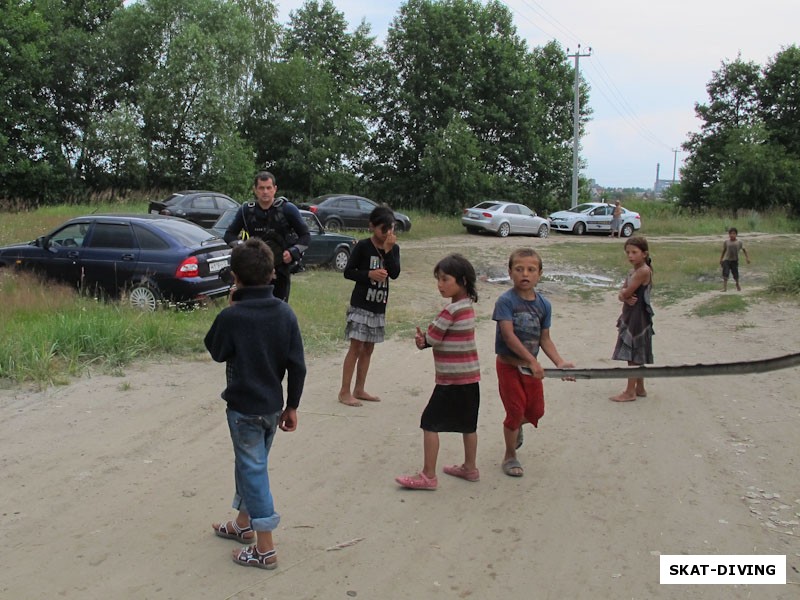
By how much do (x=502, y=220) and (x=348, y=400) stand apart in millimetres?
24354

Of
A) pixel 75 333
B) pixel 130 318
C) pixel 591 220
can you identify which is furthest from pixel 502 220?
pixel 75 333

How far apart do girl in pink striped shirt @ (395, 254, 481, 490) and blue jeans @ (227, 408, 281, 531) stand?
1.25 m

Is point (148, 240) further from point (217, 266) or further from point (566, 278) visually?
point (566, 278)

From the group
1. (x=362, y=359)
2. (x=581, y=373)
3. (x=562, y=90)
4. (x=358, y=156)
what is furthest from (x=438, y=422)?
(x=562, y=90)

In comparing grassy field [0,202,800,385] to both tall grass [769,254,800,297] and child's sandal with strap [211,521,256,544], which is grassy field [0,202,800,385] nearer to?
tall grass [769,254,800,297]

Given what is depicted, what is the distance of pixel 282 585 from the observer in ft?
11.4

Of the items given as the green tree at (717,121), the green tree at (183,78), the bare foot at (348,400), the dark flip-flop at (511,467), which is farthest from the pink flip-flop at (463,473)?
the green tree at (717,121)

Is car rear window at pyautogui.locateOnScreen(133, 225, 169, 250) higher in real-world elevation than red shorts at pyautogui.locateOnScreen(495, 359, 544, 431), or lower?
higher

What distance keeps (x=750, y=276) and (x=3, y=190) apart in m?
30.5

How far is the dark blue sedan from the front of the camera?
33.4 feet

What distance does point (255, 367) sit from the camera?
357cm

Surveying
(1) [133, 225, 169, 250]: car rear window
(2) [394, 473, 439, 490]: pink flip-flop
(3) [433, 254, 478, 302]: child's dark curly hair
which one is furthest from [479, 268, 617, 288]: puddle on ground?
(2) [394, 473, 439, 490]: pink flip-flop

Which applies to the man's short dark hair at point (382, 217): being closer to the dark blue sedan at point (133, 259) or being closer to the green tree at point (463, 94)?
the dark blue sedan at point (133, 259)

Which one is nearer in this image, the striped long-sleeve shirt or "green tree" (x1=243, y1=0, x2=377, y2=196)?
the striped long-sleeve shirt
